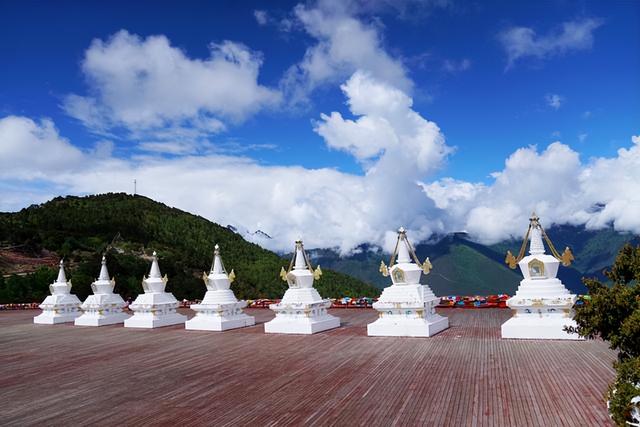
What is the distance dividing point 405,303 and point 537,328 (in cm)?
420

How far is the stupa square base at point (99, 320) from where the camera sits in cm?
2525

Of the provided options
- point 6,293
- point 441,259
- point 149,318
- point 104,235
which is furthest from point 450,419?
point 104,235

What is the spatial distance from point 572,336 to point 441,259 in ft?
101

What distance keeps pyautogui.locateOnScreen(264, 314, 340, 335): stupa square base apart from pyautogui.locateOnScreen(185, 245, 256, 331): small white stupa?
7.62 feet

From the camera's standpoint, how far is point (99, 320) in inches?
991

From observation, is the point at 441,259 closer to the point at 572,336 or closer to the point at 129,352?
the point at 572,336

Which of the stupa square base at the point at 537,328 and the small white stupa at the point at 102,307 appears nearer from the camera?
the stupa square base at the point at 537,328

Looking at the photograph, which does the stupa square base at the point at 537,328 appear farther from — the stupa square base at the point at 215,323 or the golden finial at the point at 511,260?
the stupa square base at the point at 215,323

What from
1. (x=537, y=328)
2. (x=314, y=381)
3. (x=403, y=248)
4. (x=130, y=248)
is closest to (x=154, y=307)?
(x=403, y=248)

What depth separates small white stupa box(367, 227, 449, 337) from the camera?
17094 millimetres

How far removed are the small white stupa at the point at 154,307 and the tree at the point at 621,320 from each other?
19.7 metres

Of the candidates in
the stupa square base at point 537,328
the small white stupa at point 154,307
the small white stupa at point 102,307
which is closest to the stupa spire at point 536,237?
the stupa square base at point 537,328

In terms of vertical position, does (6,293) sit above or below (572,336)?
above

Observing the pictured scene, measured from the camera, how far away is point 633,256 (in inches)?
279
